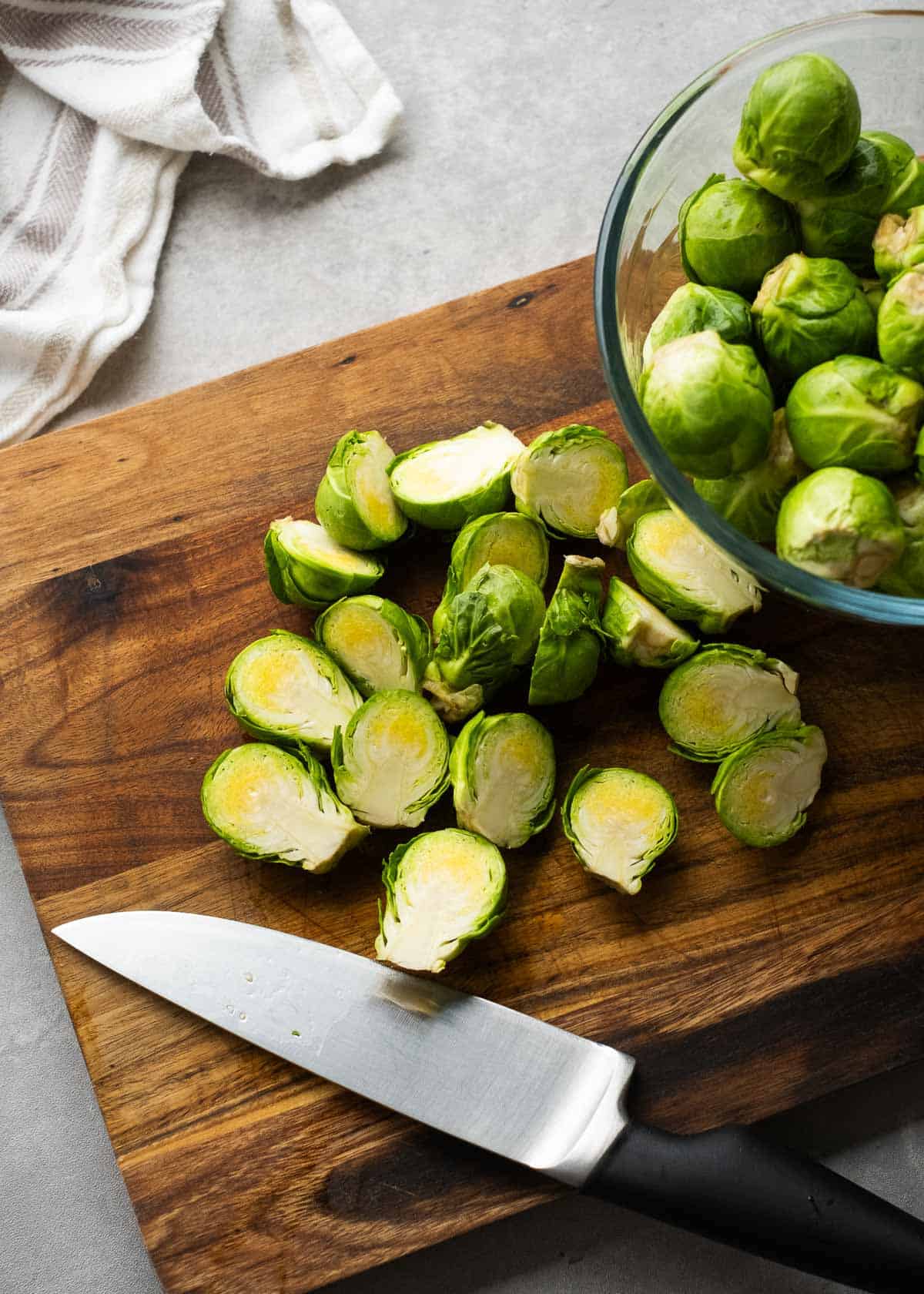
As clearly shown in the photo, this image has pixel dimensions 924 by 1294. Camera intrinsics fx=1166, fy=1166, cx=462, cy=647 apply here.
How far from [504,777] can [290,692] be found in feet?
1.28

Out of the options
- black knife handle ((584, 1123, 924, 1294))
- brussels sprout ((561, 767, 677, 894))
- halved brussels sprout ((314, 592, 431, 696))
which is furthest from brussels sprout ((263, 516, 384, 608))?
black knife handle ((584, 1123, 924, 1294))

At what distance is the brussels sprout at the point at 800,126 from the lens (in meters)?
1.56

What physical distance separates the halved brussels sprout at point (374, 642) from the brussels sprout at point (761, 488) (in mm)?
543

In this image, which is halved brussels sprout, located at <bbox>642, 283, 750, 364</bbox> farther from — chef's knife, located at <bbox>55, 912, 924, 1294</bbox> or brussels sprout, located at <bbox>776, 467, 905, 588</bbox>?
chef's knife, located at <bbox>55, 912, 924, 1294</bbox>

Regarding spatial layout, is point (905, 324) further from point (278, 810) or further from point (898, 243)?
point (278, 810)

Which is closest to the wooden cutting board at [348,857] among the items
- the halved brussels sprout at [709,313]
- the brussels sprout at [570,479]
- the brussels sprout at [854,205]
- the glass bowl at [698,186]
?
the brussels sprout at [570,479]

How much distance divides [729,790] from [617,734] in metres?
0.22

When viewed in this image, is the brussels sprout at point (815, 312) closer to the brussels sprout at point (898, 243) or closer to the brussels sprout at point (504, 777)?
the brussels sprout at point (898, 243)

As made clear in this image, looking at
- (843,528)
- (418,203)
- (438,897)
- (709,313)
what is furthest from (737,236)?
(418,203)

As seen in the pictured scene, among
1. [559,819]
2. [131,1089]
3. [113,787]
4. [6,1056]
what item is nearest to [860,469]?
[559,819]

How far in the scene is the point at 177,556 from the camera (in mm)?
2127

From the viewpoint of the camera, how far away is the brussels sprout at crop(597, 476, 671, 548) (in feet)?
6.40

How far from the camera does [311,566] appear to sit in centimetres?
195

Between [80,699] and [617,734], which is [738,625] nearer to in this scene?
[617,734]
